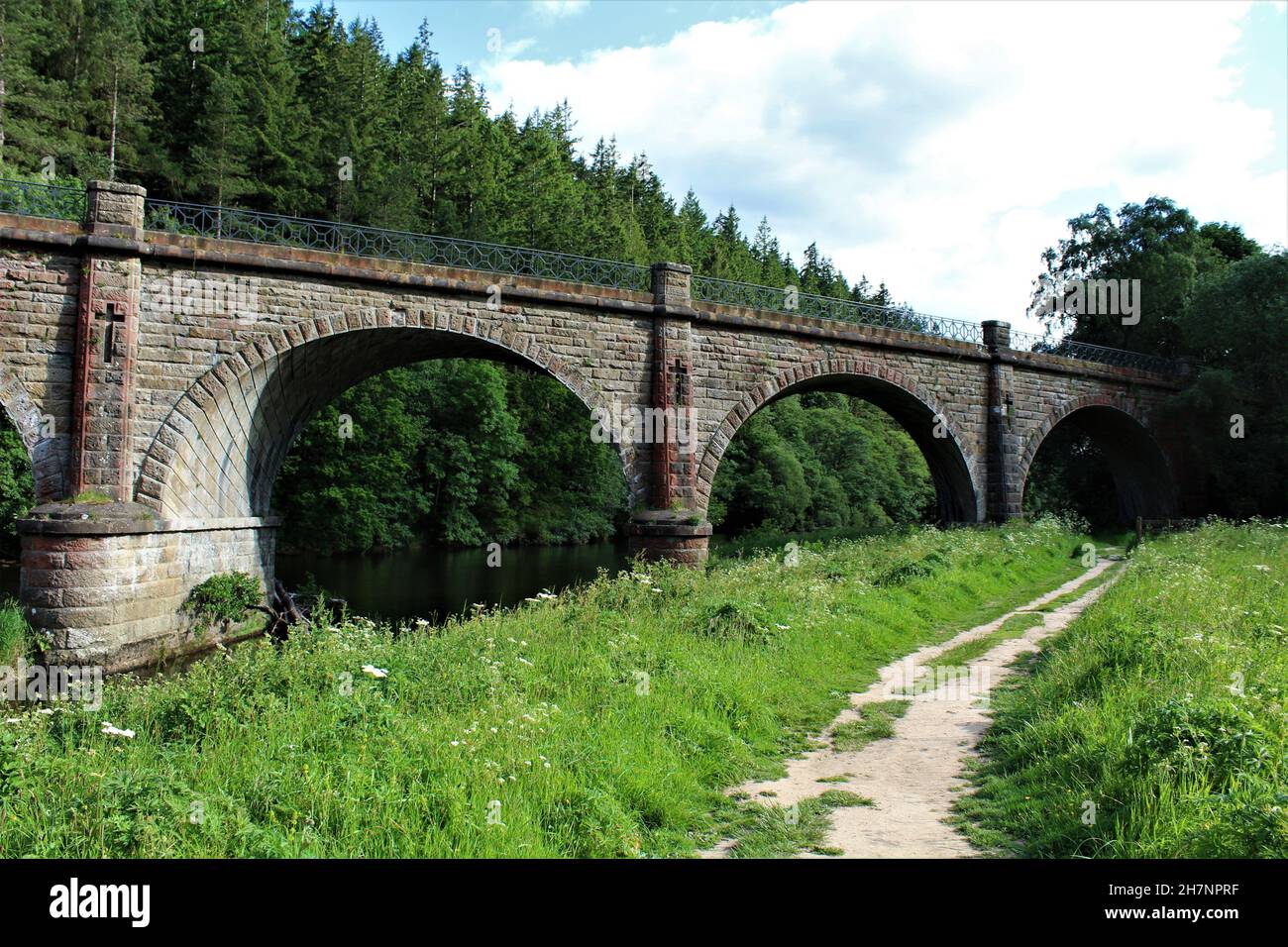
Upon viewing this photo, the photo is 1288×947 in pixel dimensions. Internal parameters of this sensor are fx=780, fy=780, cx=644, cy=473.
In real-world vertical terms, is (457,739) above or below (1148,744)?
below

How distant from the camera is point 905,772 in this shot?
5.70 meters

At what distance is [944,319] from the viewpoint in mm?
23469

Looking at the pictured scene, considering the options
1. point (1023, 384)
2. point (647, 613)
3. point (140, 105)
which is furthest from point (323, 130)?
point (647, 613)

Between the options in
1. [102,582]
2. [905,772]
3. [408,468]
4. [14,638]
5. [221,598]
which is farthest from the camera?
[408,468]

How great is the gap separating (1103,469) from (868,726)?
35.3m

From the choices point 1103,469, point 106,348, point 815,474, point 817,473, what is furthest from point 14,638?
point 817,473

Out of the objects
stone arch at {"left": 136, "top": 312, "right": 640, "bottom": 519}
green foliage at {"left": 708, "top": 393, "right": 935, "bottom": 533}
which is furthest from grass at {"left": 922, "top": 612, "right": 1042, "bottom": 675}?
green foliage at {"left": 708, "top": 393, "right": 935, "bottom": 533}

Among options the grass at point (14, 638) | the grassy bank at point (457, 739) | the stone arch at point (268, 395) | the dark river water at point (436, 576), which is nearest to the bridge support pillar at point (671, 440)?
the stone arch at point (268, 395)

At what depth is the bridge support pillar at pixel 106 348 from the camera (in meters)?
12.8

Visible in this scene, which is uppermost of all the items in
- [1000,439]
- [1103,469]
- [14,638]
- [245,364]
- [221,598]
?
[245,364]

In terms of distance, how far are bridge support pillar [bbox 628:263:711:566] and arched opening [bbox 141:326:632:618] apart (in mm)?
894

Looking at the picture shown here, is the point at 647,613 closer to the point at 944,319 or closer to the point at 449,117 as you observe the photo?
the point at 944,319

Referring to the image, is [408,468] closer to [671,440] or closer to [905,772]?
[671,440]

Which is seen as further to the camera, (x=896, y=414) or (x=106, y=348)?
(x=896, y=414)
